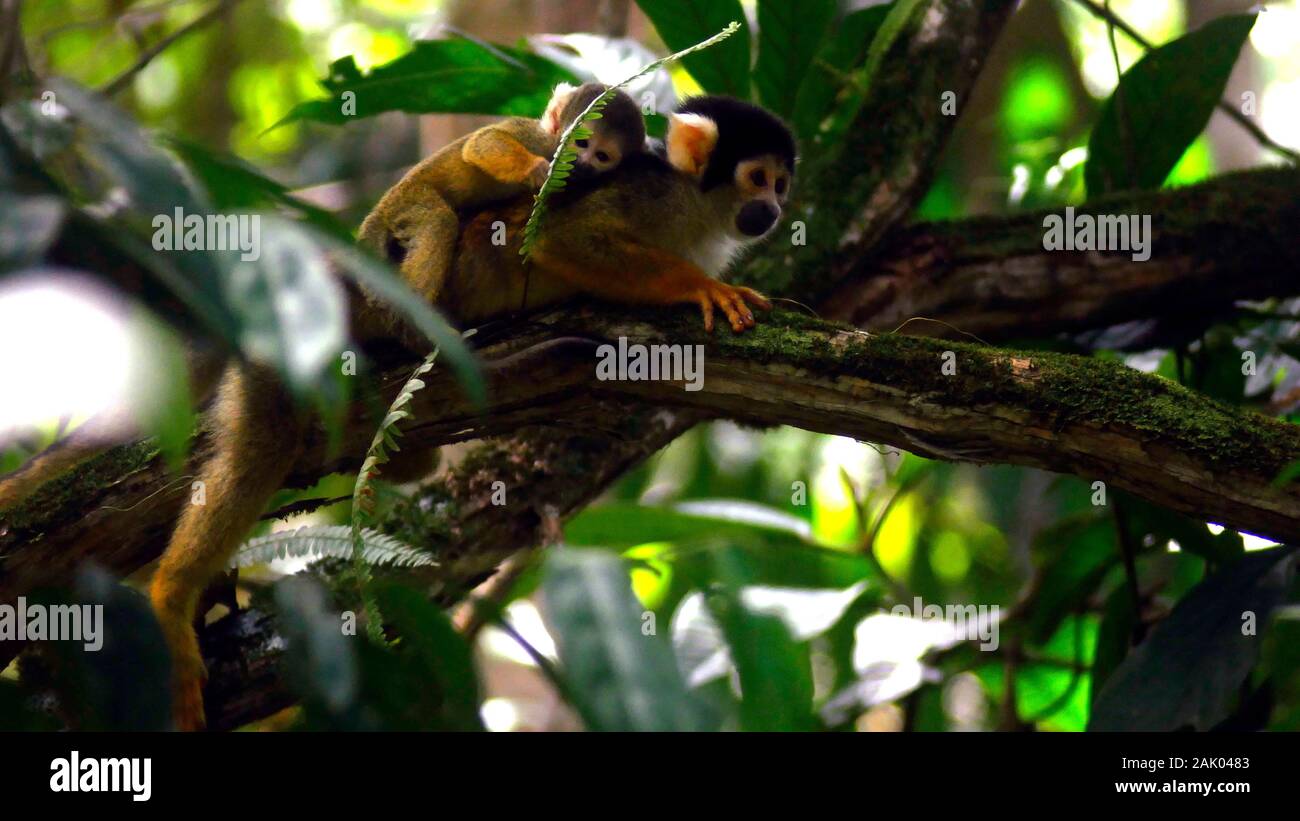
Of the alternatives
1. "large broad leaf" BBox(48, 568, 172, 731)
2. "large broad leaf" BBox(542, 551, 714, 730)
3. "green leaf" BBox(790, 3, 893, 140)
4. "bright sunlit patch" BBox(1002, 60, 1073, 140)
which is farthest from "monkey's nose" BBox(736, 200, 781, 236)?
"bright sunlit patch" BBox(1002, 60, 1073, 140)

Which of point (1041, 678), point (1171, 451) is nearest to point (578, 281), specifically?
point (1171, 451)

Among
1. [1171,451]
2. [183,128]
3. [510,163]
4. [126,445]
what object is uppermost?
[183,128]

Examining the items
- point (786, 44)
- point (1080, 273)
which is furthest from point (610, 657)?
point (786, 44)

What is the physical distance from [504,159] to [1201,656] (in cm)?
252

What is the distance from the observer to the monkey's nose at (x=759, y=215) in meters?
3.39

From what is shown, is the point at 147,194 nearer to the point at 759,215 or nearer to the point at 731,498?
the point at 759,215

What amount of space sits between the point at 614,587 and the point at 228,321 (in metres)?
0.58

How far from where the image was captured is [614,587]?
51.2 inches

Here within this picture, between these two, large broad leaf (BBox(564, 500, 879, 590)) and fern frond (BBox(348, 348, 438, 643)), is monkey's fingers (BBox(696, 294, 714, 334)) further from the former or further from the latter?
large broad leaf (BBox(564, 500, 879, 590))

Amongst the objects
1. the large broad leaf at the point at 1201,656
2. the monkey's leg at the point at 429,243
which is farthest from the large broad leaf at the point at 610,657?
the large broad leaf at the point at 1201,656

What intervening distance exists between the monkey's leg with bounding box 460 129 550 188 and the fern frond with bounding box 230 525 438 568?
4.39ft

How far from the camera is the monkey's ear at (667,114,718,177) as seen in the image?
3.38m
